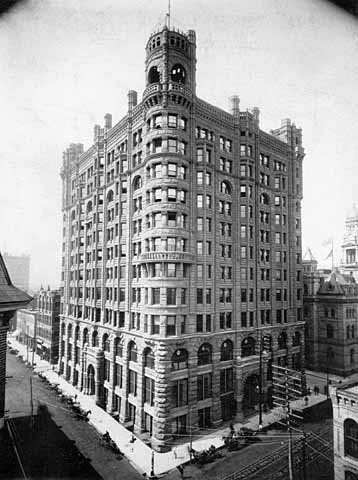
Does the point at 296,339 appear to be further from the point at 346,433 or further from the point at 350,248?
the point at 350,248

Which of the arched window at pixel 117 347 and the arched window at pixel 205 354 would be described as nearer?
the arched window at pixel 205 354

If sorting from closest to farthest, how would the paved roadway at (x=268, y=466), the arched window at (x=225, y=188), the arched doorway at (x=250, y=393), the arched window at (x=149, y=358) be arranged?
the paved roadway at (x=268, y=466)
the arched window at (x=149, y=358)
the arched doorway at (x=250, y=393)
the arched window at (x=225, y=188)

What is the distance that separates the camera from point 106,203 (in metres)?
56.7

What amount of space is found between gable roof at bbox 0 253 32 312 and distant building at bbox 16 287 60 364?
219 feet

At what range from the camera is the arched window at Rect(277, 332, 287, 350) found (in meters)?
53.7

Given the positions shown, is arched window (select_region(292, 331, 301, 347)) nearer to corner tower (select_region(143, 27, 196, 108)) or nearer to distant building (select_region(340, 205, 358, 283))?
distant building (select_region(340, 205, 358, 283))

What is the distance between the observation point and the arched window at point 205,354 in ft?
141

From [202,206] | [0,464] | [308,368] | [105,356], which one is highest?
[202,206]

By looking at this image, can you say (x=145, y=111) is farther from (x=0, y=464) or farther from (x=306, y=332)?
(x=306, y=332)

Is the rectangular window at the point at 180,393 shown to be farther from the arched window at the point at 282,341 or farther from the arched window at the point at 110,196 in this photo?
the arched window at the point at 110,196

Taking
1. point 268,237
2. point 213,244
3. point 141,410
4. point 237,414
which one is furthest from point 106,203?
point 237,414

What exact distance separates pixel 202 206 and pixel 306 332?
1594 inches

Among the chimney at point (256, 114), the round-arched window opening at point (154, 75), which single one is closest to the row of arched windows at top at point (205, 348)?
the chimney at point (256, 114)

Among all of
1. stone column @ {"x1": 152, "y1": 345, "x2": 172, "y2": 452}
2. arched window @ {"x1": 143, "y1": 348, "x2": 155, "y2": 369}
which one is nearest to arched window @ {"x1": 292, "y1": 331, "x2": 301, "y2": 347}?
arched window @ {"x1": 143, "y1": 348, "x2": 155, "y2": 369}
